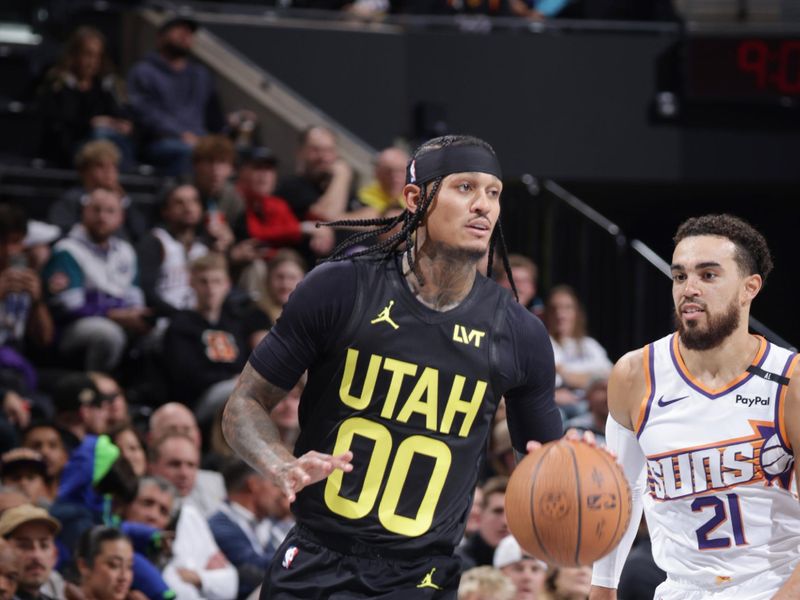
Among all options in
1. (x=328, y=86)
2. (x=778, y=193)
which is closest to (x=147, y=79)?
(x=328, y=86)

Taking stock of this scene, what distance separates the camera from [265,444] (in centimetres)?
468

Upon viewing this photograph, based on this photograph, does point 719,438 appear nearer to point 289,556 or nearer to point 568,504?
point 568,504

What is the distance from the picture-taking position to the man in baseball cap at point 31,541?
6.98 metres

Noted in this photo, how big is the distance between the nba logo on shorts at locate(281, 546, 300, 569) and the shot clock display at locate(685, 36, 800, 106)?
379 inches

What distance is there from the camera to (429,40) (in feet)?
44.9

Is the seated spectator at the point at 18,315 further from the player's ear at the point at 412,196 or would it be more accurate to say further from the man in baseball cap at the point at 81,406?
the player's ear at the point at 412,196

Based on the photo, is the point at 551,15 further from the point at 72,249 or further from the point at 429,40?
the point at 72,249

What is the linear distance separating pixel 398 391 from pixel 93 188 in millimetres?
5923

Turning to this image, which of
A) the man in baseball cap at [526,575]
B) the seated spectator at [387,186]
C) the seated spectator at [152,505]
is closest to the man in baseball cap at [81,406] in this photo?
the seated spectator at [152,505]

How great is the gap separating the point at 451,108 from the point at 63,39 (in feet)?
11.8

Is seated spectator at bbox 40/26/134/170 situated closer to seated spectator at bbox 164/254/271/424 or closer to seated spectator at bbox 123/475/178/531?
seated spectator at bbox 164/254/271/424

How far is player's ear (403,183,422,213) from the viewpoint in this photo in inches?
198

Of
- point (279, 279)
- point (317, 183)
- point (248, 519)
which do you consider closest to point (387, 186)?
point (317, 183)

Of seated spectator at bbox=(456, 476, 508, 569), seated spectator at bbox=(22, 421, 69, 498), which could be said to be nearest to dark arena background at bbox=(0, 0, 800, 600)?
seated spectator at bbox=(22, 421, 69, 498)
